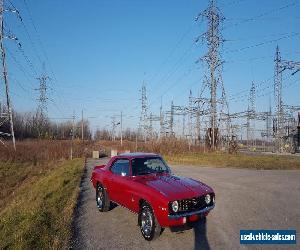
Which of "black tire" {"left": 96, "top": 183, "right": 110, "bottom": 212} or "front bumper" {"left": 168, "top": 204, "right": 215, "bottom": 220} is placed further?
"black tire" {"left": 96, "top": 183, "right": 110, "bottom": 212}

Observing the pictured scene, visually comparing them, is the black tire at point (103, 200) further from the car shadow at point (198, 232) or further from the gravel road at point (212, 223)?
the car shadow at point (198, 232)

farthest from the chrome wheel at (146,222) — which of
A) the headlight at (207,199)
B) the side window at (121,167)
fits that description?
the side window at (121,167)

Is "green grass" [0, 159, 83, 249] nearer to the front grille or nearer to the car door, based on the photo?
the car door

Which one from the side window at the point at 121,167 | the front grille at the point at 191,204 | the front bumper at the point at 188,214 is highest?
the side window at the point at 121,167

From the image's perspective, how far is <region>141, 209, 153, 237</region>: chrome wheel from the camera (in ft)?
26.8

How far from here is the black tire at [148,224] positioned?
8.06m

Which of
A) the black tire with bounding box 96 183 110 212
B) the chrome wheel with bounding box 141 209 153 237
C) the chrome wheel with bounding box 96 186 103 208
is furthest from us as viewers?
the chrome wheel with bounding box 96 186 103 208

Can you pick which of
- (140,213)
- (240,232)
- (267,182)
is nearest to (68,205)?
(140,213)

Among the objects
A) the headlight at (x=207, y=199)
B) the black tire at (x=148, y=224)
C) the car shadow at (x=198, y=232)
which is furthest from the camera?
the headlight at (x=207, y=199)

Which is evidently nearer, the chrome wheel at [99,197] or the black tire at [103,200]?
the black tire at [103,200]

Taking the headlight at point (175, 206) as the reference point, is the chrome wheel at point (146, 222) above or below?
below

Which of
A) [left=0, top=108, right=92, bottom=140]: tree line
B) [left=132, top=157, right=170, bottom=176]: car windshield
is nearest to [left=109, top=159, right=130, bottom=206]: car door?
[left=132, top=157, right=170, bottom=176]: car windshield

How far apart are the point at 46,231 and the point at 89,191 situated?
21.5 ft

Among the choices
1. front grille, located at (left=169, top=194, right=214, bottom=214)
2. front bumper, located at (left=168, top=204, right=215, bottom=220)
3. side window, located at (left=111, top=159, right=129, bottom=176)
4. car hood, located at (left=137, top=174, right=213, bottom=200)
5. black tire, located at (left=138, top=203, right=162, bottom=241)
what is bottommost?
black tire, located at (left=138, top=203, right=162, bottom=241)
